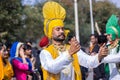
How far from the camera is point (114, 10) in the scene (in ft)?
189

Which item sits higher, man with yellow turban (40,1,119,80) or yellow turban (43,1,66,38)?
yellow turban (43,1,66,38)

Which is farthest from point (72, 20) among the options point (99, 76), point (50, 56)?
point (50, 56)

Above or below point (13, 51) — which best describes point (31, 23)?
below

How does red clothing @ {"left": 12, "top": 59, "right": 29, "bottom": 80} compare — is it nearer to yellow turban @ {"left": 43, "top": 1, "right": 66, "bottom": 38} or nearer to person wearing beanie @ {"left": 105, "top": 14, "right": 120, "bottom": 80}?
person wearing beanie @ {"left": 105, "top": 14, "right": 120, "bottom": 80}

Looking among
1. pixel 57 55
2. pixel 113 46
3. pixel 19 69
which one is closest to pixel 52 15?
pixel 57 55

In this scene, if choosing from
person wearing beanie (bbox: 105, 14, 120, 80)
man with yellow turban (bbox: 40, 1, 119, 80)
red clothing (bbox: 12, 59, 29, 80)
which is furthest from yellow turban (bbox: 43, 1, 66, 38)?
red clothing (bbox: 12, 59, 29, 80)

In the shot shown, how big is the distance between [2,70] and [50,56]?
2.71 metres

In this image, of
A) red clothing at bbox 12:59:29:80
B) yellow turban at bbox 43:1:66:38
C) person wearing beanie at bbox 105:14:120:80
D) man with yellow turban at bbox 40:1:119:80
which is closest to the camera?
man with yellow turban at bbox 40:1:119:80

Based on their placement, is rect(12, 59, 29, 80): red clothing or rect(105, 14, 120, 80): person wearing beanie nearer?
rect(105, 14, 120, 80): person wearing beanie

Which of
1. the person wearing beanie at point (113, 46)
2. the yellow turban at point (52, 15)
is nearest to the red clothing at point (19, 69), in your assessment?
the person wearing beanie at point (113, 46)

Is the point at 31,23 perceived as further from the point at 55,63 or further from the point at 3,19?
the point at 55,63

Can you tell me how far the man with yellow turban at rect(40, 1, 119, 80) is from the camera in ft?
18.2

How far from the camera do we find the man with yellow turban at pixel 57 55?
218 inches

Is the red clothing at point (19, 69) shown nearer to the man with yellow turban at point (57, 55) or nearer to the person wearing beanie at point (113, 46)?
the person wearing beanie at point (113, 46)
